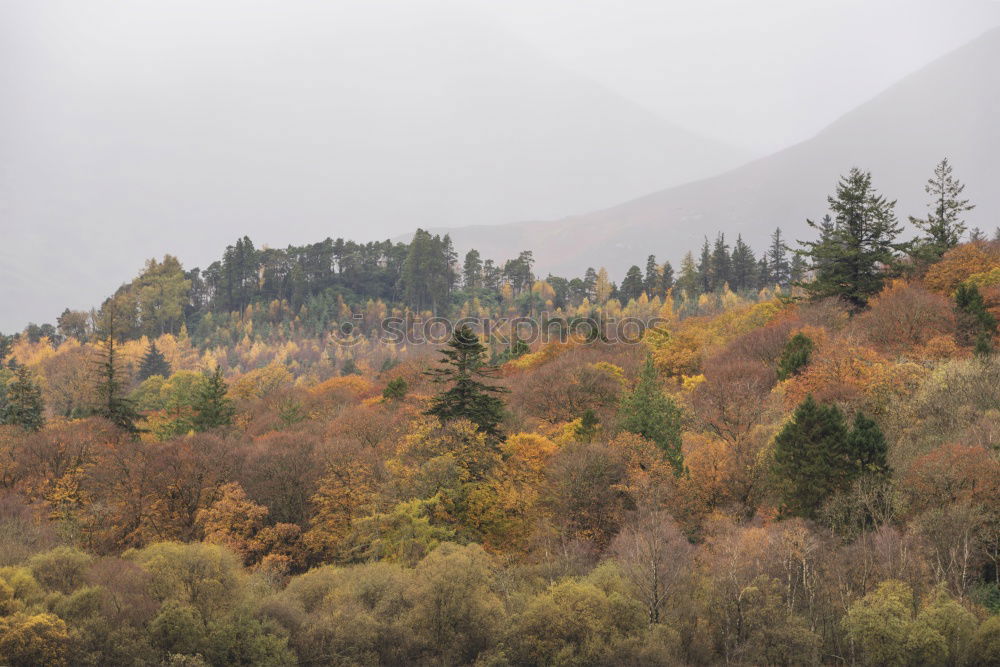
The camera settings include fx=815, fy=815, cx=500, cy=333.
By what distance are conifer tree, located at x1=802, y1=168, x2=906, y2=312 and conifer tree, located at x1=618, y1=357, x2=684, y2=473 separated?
28.1 meters

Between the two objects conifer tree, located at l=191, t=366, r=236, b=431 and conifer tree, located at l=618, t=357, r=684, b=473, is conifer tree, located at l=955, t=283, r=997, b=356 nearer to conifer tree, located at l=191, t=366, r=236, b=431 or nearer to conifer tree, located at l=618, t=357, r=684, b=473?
conifer tree, located at l=618, t=357, r=684, b=473

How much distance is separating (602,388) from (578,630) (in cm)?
3416

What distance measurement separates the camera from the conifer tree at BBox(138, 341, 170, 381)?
5807 inches

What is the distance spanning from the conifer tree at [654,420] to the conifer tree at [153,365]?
11610 cm

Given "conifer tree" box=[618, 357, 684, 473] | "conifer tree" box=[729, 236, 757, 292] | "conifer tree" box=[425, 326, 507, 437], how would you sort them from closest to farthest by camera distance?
"conifer tree" box=[425, 326, 507, 437] → "conifer tree" box=[618, 357, 684, 473] → "conifer tree" box=[729, 236, 757, 292]

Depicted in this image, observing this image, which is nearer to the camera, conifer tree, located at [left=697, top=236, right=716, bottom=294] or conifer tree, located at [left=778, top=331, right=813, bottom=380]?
conifer tree, located at [left=778, top=331, right=813, bottom=380]

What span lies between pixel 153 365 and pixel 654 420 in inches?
4752

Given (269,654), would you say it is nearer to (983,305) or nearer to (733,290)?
(983,305)

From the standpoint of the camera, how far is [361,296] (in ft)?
596

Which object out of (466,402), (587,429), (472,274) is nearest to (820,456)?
(587,429)

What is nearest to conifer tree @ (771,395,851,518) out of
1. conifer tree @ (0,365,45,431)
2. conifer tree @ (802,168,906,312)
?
conifer tree @ (802,168,906,312)

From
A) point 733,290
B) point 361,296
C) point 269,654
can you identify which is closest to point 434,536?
point 269,654

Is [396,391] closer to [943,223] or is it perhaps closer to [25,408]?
[25,408]

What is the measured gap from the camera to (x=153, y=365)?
148m
